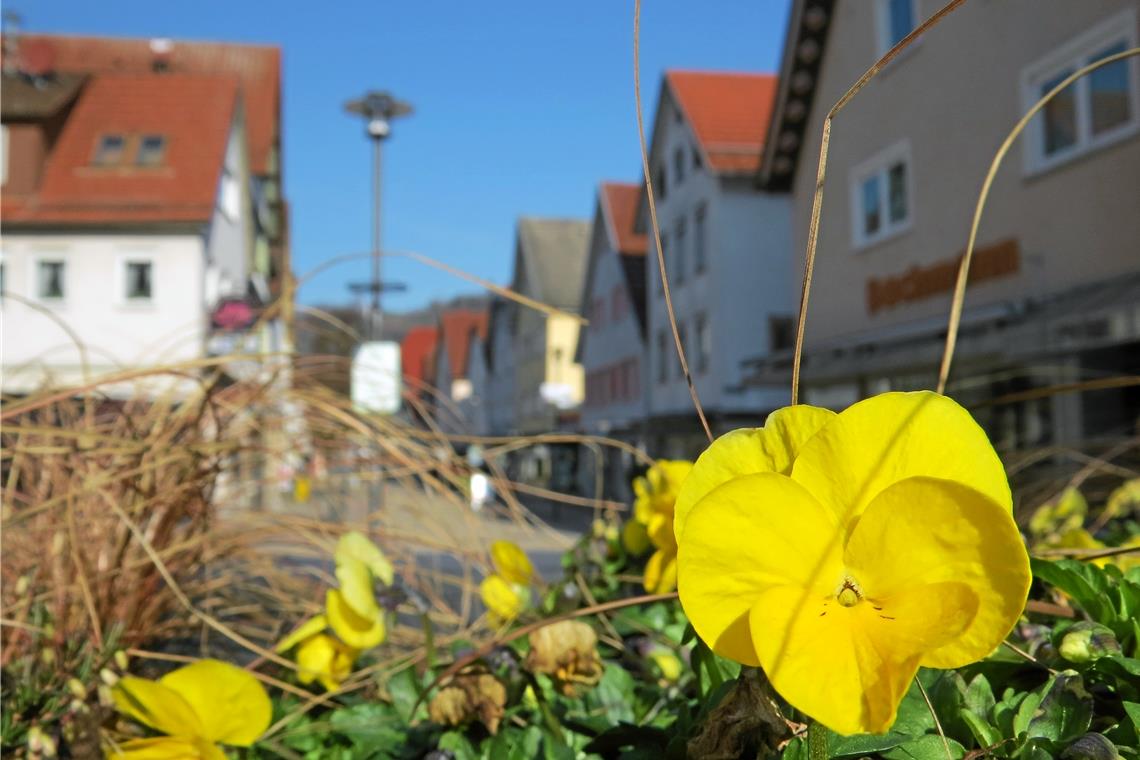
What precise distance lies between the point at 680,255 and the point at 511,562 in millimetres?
20144

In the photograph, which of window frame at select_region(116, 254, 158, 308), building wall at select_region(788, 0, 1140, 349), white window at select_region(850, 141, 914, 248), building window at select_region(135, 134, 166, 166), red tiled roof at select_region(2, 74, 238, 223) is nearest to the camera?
building wall at select_region(788, 0, 1140, 349)

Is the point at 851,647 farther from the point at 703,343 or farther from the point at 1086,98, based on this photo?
the point at 703,343

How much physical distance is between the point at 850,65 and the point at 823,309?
281 cm

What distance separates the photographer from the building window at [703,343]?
1942 cm

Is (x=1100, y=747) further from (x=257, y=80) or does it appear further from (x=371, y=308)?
(x=257, y=80)

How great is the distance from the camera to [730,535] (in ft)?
1.29

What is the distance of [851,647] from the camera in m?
0.38

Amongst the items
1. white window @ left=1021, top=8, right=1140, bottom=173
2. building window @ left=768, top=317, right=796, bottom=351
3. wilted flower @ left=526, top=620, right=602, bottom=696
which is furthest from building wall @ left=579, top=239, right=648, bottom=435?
wilted flower @ left=526, top=620, right=602, bottom=696

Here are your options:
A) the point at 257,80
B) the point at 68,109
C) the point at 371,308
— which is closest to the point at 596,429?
the point at 257,80

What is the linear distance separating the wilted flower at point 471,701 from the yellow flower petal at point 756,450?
325 mm

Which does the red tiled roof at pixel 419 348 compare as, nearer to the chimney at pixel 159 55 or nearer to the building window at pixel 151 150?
the chimney at pixel 159 55

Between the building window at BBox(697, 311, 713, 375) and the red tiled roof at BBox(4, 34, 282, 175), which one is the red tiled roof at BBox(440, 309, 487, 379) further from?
the building window at BBox(697, 311, 713, 375)

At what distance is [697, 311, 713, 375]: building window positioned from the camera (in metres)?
19.4

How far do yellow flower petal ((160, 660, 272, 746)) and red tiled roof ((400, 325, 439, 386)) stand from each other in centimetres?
5977
